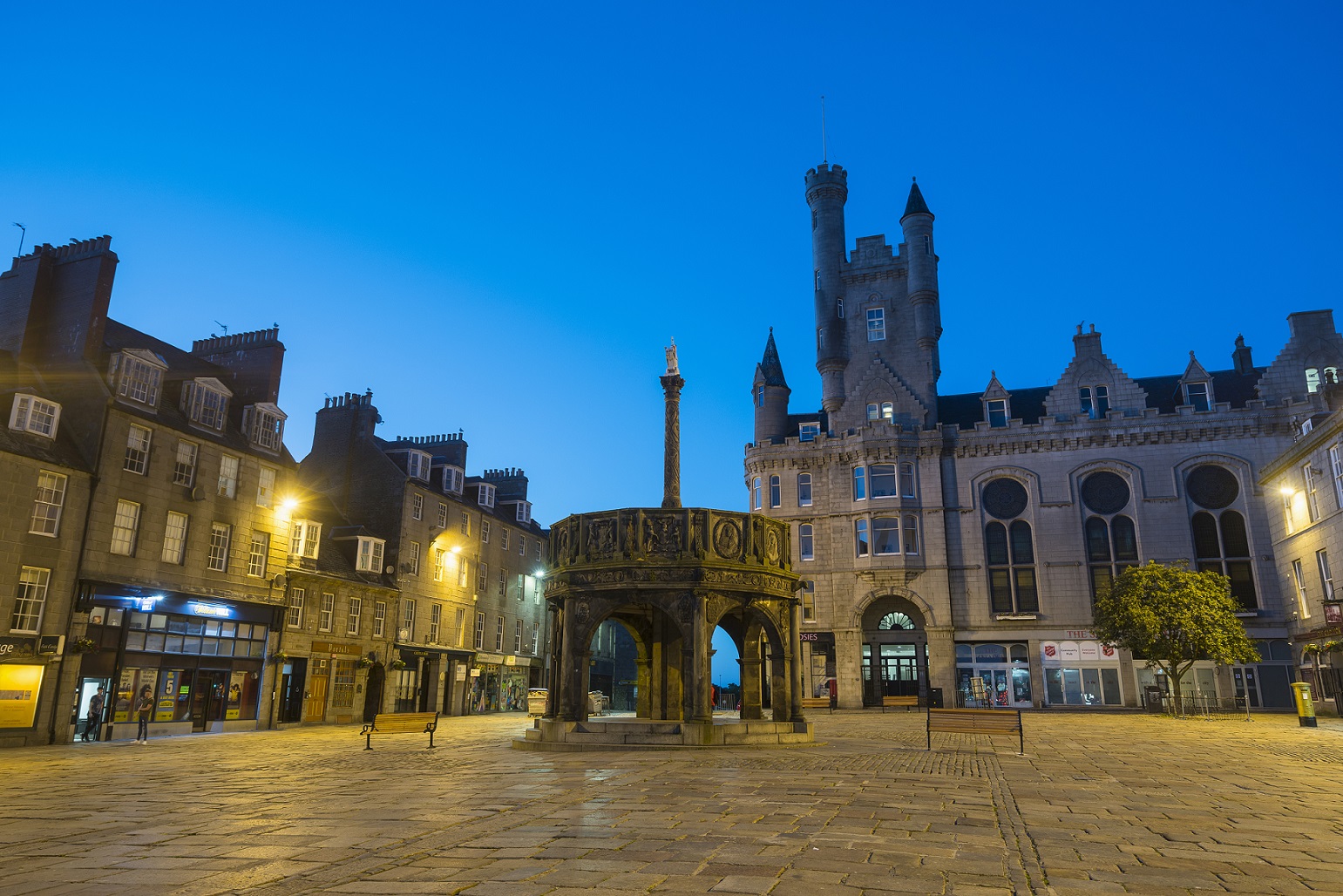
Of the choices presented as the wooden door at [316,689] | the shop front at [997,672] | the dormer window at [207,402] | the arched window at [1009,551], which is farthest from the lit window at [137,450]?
the arched window at [1009,551]

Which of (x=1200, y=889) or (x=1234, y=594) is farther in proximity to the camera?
(x=1234, y=594)

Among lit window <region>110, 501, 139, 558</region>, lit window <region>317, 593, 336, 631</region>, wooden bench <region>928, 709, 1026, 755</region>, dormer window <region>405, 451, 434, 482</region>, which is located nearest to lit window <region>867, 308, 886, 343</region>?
dormer window <region>405, 451, 434, 482</region>

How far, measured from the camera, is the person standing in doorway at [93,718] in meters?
27.3

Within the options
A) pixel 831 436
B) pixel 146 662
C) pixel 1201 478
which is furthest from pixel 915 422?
pixel 146 662

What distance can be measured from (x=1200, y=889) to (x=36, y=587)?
98.3 ft

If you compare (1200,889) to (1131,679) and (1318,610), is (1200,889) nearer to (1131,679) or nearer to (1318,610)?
(1318,610)

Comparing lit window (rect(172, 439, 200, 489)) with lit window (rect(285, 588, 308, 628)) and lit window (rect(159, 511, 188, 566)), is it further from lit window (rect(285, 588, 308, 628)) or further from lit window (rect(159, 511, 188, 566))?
lit window (rect(285, 588, 308, 628))

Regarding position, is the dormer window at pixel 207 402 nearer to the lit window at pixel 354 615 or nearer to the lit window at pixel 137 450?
the lit window at pixel 137 450

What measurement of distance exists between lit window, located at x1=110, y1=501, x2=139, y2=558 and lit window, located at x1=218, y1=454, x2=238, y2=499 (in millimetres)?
3624

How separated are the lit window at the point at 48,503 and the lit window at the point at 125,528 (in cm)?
179

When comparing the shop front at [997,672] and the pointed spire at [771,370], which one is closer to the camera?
the shop front at [997,672]

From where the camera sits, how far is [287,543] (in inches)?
1416

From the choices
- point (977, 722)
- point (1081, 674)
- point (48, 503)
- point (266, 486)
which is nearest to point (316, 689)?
point (266, 486)

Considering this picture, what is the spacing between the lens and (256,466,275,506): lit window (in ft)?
113
